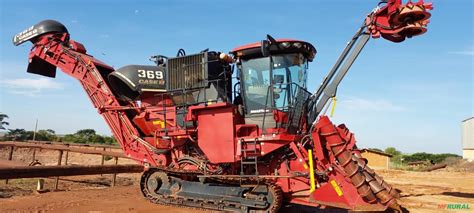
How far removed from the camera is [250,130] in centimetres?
837

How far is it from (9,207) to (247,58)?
579 cm

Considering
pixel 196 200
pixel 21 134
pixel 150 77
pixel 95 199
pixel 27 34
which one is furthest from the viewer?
pixel 21 134

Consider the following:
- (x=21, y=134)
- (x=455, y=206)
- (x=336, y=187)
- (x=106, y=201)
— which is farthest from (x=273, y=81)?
(x=21, y=134)

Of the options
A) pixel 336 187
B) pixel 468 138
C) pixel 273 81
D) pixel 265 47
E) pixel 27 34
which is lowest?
pixel 336 187

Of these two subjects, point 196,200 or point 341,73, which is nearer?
point 341,73

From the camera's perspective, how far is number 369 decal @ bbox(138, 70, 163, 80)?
9.53 m

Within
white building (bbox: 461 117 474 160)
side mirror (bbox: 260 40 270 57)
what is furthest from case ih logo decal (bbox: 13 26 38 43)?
white building (bbox: 461 117 474 160)

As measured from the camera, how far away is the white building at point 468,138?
153 ft

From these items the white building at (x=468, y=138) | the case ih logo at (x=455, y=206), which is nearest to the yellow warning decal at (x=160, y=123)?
the case ih logo at (x=455, y=206)

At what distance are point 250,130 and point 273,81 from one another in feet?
3.75

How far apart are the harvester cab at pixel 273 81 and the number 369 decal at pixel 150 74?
2.09 metres

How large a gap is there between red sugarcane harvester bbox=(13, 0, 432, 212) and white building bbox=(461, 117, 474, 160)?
45306 mm

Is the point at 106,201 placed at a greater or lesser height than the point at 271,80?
lesser

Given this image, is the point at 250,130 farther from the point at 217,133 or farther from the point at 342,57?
the point at 342,57
